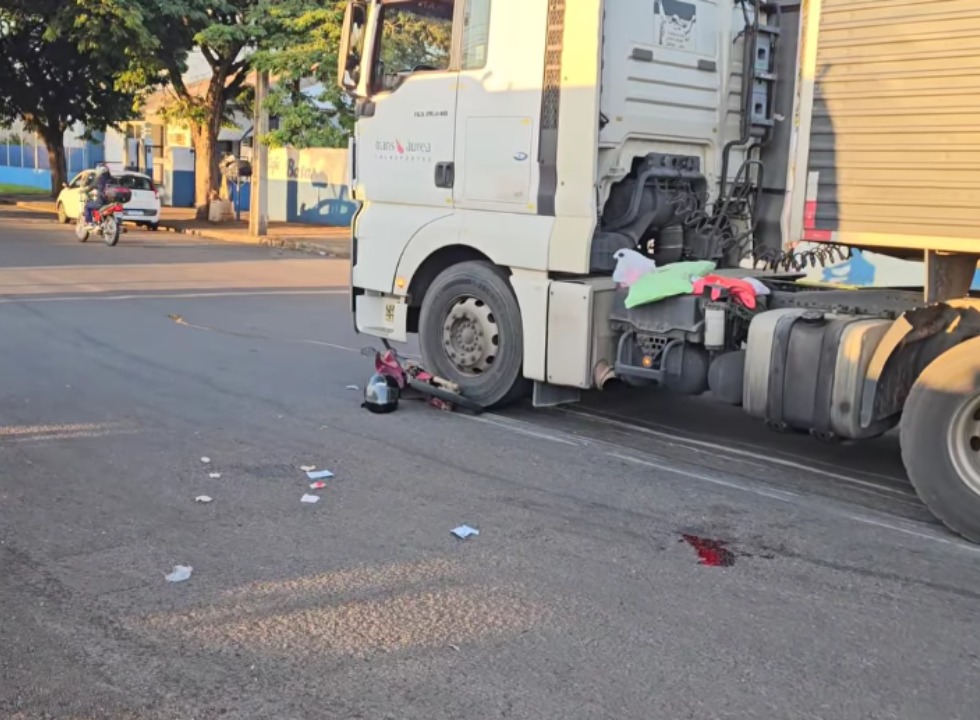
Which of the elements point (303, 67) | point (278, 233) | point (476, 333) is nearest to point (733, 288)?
point (476, 333)

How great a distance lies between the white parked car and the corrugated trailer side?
23591 mm

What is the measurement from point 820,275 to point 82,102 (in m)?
32.4

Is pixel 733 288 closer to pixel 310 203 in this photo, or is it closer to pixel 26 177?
pixel 310 203

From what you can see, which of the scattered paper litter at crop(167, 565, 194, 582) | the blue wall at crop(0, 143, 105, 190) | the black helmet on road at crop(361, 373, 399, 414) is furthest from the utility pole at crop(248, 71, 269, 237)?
the blue wall at crop(0, 143, 105, 190)

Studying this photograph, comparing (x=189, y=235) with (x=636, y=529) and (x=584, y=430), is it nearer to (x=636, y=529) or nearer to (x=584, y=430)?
(x=584, y=430)

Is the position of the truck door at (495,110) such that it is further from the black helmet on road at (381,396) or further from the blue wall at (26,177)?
the blue wall at (26,177)

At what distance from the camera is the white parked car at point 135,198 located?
26.7m

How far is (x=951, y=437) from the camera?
17.1 ft

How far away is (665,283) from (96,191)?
802 inches

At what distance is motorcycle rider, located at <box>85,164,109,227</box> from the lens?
73.5 feet

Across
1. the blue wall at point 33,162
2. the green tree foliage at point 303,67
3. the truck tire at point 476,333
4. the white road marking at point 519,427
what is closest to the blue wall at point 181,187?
the blue wall at point 33,162

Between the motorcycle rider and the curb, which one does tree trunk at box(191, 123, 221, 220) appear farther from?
the motorcycle rider

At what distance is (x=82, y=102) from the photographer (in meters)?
35.4

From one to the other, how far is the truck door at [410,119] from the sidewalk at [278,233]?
14306 millimetres
